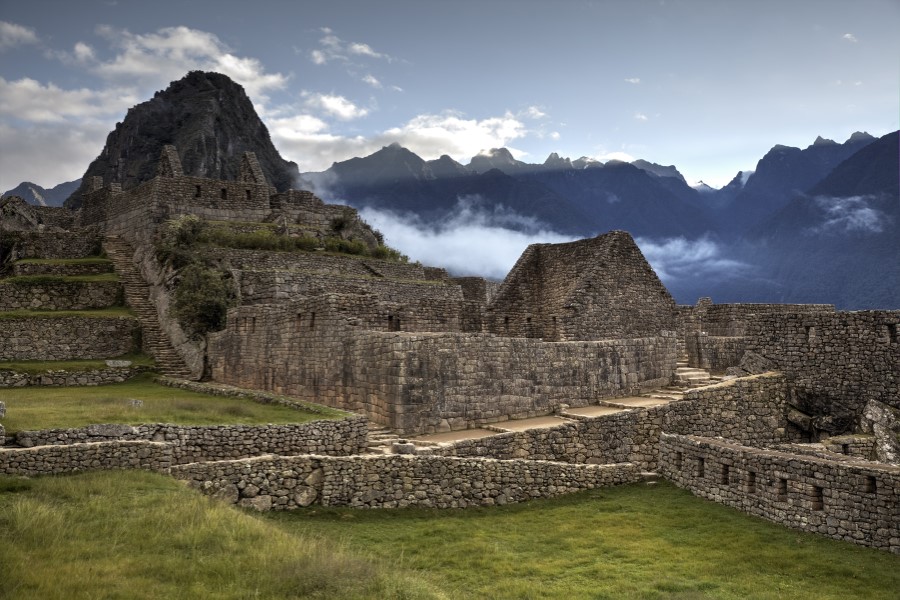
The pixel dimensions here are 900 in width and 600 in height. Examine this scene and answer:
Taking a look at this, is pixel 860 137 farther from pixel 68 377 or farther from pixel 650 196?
pixel 68 377

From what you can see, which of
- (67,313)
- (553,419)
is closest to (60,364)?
(67,313)

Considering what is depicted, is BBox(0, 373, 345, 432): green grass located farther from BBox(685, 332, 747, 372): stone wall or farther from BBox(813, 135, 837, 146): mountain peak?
BBox(813, 135, 837, 146): mountain peak

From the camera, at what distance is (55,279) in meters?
29.5

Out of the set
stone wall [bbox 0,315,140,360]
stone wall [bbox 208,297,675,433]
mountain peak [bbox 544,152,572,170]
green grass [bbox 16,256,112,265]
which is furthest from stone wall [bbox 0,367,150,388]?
mountain peak [bbox 544,152,572,170]

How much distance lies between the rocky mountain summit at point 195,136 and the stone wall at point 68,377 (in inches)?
1963

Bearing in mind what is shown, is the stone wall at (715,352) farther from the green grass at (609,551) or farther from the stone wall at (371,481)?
the stone wall at (371,481)

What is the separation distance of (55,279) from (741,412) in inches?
1071

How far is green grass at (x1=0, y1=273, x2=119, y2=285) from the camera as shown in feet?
94.2

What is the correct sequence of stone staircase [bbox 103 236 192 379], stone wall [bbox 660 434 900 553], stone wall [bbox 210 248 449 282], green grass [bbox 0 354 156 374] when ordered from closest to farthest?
stone wall [bbox 660 434 900 553]
green grass [bbox 0 354 156 374]
stone staircase [bbox 103 236 192 379]
stone wall [bbox 210 248 449 282]

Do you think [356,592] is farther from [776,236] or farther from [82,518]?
[776,236]

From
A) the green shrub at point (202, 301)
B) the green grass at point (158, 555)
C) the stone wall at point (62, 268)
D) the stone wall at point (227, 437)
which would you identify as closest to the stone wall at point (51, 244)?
the stone wall at point (62, 268)

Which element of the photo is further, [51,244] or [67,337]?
[51,244]

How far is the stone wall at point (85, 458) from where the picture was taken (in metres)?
10.6

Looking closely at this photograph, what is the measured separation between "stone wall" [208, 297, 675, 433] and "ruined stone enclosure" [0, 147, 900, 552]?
0.18 ft
